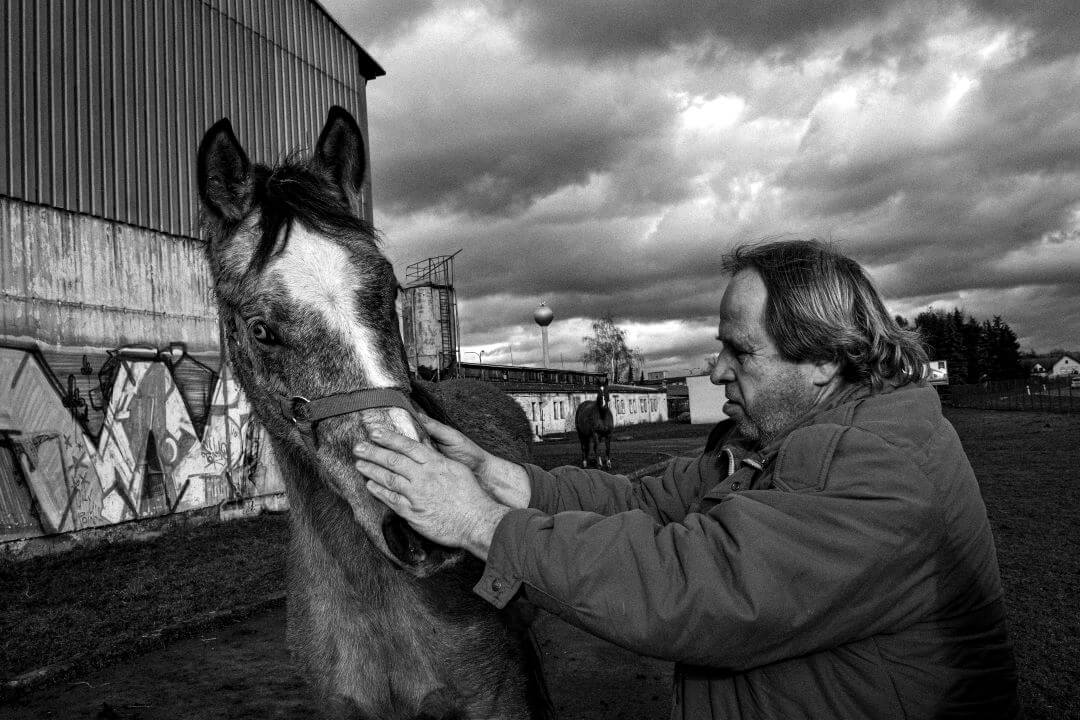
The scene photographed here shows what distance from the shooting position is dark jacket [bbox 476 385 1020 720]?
56.3 inches

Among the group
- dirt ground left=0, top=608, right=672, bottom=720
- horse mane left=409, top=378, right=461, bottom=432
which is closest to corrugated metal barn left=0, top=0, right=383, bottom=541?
dirt ground left=0, top=608, right=672, bottom=720

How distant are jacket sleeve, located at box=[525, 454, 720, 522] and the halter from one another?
70cm

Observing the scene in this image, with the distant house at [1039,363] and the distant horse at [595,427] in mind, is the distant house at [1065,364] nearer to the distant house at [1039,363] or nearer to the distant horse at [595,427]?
the distant house at [1039,363]

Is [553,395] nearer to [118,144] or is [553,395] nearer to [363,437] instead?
[118,144]

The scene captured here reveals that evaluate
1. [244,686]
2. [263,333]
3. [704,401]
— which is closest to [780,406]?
[263,333]

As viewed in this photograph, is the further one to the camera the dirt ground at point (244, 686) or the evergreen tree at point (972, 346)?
the evergreen tree at point (972, 346)

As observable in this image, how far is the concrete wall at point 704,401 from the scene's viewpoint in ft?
160

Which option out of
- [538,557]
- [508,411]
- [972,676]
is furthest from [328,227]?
[508,411]

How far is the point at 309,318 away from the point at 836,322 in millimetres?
1751

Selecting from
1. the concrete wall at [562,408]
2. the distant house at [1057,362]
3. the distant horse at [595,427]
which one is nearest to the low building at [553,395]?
the concrete wall at [562,408]

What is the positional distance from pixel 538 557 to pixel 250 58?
47.3 feet

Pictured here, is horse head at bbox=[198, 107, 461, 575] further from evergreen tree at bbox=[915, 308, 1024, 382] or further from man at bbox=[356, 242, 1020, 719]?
evergreen tree at bbox=[915, 308, 1024, 382]

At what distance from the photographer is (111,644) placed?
5414mm

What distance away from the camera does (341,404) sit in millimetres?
2203
